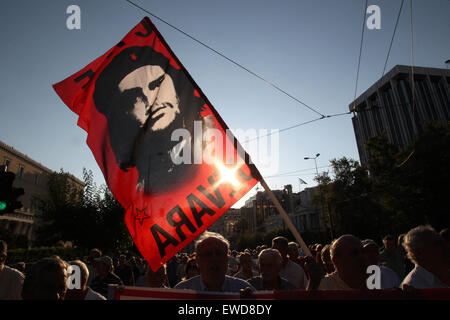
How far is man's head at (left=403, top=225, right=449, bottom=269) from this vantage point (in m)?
2.55

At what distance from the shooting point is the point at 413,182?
22.8 m

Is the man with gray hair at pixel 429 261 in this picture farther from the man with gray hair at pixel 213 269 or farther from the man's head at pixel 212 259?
the man's head at pixel 212 259

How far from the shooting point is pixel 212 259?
2.76m

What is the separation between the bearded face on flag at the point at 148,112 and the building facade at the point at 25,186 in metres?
42.0

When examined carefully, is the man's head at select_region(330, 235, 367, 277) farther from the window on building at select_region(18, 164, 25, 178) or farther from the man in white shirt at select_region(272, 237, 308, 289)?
the window on building at select_region(18, 164, 25, 178)

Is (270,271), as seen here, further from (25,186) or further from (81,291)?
(25,186)

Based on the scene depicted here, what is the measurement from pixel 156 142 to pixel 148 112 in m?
0.46

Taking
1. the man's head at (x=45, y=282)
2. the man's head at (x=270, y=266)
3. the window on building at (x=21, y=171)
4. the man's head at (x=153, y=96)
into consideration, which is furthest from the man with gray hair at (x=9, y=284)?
the window on building at (x=21, y=171)

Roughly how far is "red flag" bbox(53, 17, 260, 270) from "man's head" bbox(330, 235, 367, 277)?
1.05 m

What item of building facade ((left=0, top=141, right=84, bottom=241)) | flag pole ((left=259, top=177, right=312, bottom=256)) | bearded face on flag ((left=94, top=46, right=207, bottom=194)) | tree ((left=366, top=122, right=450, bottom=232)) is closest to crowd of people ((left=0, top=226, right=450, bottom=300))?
flag pole ((left=259, top=177, right=312, bottom=256))

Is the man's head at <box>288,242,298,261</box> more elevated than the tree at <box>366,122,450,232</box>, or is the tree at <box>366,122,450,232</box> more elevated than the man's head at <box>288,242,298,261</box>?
the tree at <box>366,122,450,232</box>

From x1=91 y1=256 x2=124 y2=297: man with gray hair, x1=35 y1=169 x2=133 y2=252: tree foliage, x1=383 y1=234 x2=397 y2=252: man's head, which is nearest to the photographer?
x1=91 y1=256 x2=124 y2=297: man with gray hair

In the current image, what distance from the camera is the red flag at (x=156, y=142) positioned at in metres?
3.10
